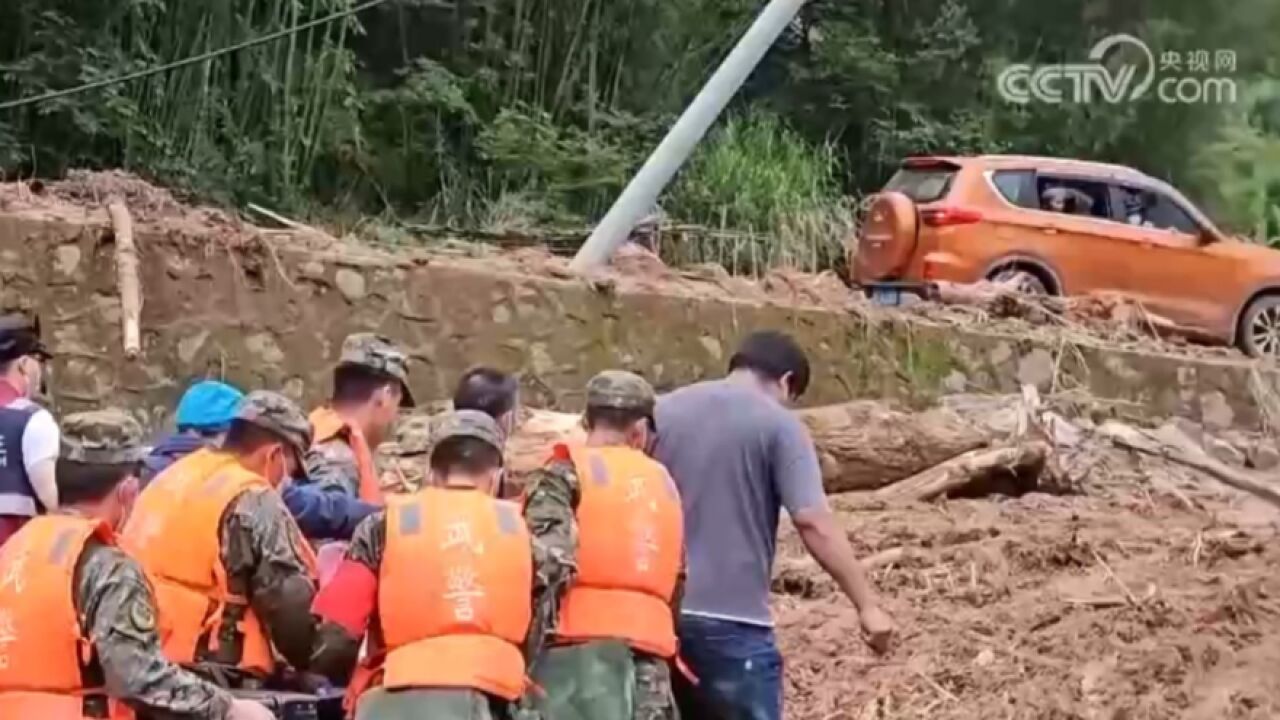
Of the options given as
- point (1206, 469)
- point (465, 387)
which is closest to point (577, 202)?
point (1206, 469)

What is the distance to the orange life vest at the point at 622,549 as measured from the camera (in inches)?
218

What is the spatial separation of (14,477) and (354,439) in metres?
1.06

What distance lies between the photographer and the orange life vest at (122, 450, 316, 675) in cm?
514

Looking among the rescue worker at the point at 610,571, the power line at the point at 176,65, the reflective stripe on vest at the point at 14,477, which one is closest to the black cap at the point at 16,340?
the reflective stripe on vest at the point at 14,477

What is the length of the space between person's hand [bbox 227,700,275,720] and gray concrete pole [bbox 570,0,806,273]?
28.9 ft

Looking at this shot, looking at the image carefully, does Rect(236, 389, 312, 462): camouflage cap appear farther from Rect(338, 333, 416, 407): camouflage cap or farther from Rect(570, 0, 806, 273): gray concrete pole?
Rect(570, 0, 806, 273): gray concrete pole

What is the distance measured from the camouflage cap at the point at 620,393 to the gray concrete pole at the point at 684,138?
7.81 meters

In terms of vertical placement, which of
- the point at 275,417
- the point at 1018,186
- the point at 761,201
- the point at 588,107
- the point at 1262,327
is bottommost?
the point at 1262,327

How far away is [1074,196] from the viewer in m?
17.4

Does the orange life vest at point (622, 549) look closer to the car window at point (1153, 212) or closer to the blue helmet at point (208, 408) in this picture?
the blue helmet at point (208, 408)

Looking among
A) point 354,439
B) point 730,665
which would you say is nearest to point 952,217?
point 730,665

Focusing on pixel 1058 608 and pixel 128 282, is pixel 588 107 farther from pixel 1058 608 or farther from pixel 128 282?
pixel 1058 608

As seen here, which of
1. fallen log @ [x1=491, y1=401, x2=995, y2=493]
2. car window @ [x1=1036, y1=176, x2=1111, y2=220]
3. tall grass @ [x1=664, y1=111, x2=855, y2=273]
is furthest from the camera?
tall grass @ [x1=664, y1=111, x2=855, y2=273]

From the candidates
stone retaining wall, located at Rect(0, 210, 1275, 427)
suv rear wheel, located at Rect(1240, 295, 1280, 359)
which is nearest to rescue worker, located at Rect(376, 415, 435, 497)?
stone retaining wall, located at Rect(0, 210, 1275, 427)
